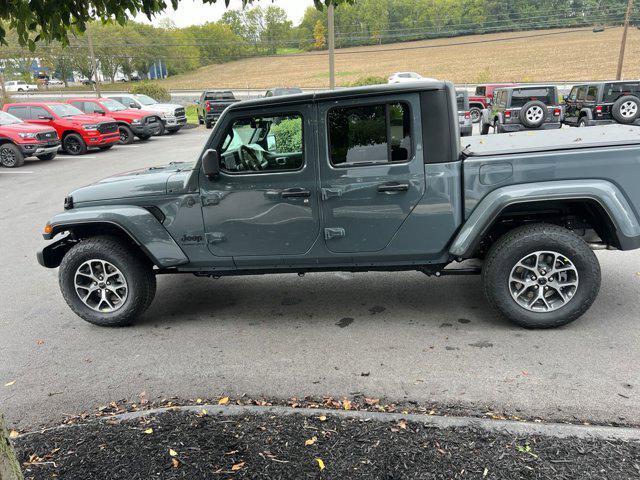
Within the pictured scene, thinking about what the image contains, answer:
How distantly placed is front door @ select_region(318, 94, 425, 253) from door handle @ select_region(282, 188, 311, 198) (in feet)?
0.46

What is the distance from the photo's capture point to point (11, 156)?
15.7 m

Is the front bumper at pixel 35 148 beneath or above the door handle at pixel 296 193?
beneath

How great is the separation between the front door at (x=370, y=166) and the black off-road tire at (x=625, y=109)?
1450 centimetres

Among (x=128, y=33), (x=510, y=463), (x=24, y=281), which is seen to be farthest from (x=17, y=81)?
(x=510, y=463)

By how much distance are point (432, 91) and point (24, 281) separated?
5167 mm

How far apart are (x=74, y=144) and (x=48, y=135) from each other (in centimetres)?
180

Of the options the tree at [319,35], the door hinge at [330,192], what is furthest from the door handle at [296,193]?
the tree at [319,35]

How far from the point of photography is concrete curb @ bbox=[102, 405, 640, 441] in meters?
2.63

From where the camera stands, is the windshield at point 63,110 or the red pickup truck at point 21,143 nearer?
the red pickup truck at point 21,143

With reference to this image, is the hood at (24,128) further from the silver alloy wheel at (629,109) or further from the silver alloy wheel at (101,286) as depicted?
the silver alloy wheel at (629,109)

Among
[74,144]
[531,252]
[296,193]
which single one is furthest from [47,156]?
[531,252]

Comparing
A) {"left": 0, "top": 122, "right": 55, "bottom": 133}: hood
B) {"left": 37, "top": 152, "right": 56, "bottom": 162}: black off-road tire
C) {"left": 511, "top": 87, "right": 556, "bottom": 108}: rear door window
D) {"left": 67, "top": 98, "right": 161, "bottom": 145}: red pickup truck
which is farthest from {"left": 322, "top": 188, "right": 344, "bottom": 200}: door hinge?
{"left": 67, "top": 98, "right": 161, "bottom": 145}: red pickup truck

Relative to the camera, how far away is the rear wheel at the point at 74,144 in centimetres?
1808

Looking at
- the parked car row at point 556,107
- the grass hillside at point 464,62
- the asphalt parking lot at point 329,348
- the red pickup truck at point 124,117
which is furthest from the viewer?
the grass hillside at point 464,62
